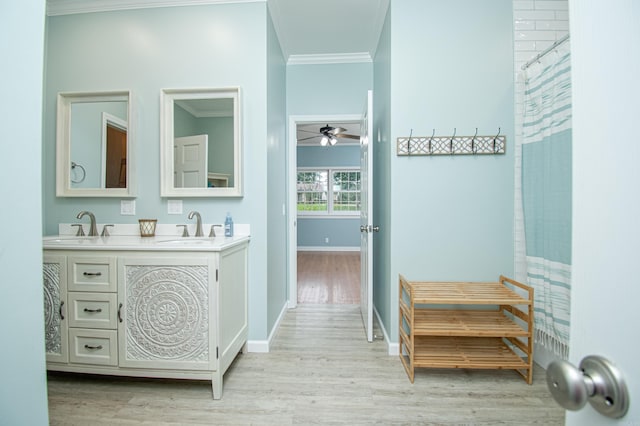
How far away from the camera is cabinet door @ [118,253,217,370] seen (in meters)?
1.61

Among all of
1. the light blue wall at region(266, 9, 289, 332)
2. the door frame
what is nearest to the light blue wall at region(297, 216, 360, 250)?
the door frame

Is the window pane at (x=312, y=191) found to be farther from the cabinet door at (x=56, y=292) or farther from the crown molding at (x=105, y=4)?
the cabinet door at (x=56, y=292)

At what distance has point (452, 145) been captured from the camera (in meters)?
2.02

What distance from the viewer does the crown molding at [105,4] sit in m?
2.14

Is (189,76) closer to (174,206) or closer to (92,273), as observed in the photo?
(174,206)

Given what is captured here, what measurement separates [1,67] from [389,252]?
6.84 ft

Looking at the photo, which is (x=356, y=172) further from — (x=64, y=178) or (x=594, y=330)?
(x=594, y=330)

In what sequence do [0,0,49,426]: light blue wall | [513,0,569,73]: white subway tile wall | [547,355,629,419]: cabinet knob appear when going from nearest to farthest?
[547,355,629,419]: cabinet knob → [0,0,49,426]: light blue wall → [513,0,569,73]: white subway tile wall

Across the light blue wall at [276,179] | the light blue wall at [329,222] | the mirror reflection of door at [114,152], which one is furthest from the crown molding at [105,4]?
the light blue wall at [329,222]

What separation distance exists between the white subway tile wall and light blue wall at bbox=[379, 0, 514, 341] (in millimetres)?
63

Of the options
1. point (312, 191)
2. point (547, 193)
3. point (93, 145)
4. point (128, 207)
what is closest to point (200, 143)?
point (128, 207)

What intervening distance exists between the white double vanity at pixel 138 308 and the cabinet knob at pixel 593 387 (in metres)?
1.56

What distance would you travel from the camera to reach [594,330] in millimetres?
389

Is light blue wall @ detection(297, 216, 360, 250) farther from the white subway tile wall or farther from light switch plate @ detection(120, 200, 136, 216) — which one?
the white subway tile wall
